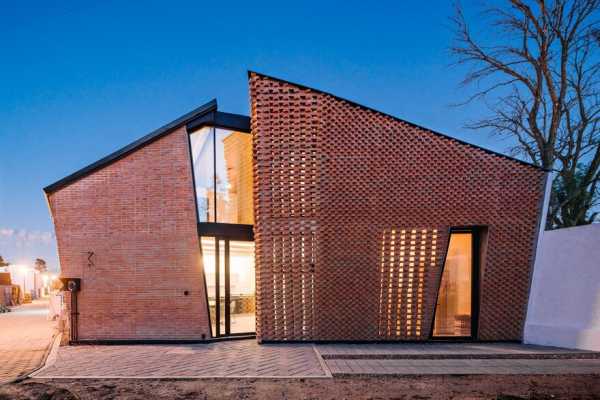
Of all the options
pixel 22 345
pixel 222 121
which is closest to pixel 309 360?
pixel 222 121

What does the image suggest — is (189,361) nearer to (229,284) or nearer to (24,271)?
(229,284)

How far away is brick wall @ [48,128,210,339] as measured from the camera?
9883 mm

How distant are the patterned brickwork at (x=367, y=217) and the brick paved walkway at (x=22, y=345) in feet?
16.8

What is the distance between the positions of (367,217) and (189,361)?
5.36 m

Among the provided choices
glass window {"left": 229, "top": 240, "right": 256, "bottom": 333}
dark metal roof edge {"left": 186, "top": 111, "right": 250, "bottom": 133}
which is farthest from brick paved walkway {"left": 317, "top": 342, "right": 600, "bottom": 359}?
dark metal roof edge {"left": 186, "top": 111, "right": 250, "bottom": 133}

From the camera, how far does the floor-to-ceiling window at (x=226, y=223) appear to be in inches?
407

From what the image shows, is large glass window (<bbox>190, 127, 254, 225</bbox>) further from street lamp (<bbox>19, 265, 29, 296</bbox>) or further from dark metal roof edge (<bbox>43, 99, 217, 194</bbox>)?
street lamp (<bbox>19, 265, 29, 296</bbox>)

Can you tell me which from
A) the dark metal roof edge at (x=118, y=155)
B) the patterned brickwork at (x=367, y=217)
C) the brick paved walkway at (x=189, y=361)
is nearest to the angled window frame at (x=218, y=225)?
the dark metal roof edge at (x=118, y=155)

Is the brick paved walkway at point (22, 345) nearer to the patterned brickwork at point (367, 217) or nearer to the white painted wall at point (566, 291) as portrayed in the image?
the patterned brickwork at point (367, 217)

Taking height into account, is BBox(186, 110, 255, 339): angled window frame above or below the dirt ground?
above

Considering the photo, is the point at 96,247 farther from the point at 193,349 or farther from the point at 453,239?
the point at 453,239

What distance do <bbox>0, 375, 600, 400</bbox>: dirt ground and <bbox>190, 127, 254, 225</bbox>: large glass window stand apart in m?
4.69

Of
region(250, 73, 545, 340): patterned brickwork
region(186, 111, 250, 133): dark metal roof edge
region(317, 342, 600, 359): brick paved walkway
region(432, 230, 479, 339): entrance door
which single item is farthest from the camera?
region(186, 111, 250, 133): dark metal roof edge

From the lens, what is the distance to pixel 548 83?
14922mm
